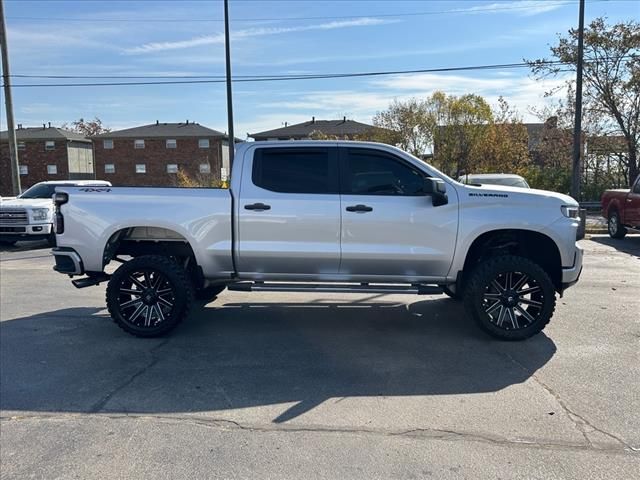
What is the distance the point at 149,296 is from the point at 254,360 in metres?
1.60

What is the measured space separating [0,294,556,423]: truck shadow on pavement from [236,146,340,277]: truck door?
2.71 ft

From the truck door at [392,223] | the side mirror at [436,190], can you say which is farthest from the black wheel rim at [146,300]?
the side mirror at [436,190]

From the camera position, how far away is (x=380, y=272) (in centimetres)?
595

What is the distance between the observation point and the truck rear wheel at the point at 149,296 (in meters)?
5.94

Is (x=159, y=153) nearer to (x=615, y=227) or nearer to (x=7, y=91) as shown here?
(x=7, y=91)

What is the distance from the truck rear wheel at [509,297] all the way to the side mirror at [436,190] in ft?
2.70

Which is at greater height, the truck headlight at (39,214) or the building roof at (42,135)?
the building roof at (42,135)

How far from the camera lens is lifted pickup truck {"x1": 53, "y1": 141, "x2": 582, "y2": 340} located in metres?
5.74

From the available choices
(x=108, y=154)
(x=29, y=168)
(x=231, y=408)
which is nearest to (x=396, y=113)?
(x=231, y=408)

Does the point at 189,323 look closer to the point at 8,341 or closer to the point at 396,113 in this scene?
the point at 8,341

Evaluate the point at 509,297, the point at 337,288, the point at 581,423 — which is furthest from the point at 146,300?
the point at 581,423

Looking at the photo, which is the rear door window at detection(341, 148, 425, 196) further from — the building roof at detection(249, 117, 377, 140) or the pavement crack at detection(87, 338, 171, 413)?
the building roof at detection(249, 117, 377, 140)

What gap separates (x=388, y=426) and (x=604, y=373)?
2.29m

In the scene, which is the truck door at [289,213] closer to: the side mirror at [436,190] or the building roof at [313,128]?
the side mirror at [436,190]
